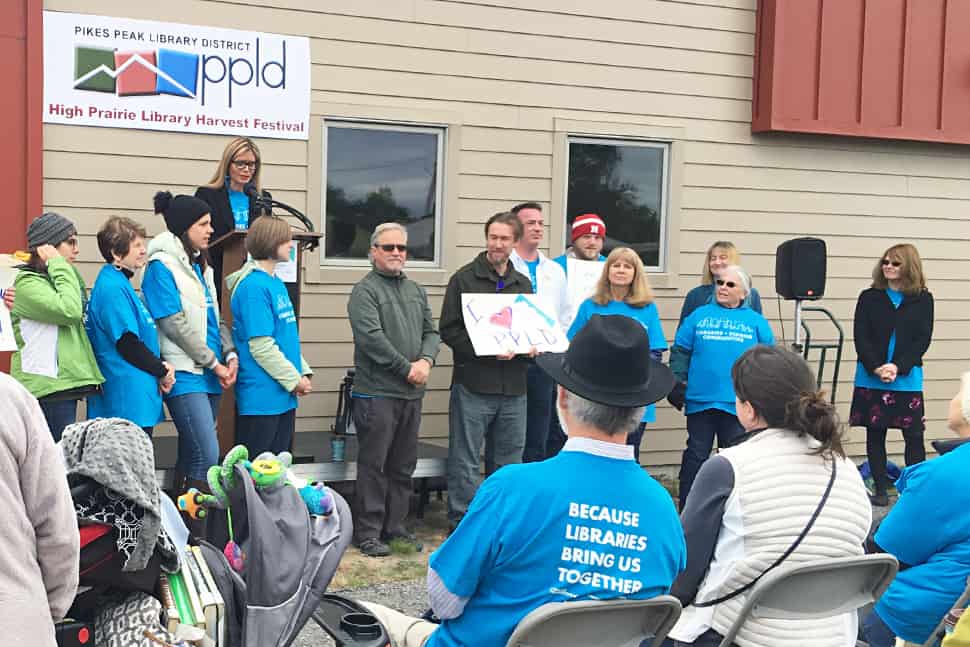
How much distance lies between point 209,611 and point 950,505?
237 centimetres

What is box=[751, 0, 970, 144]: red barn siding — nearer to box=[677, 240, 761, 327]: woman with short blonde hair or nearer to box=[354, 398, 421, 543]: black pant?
box=[677, 240, 761, 327]: woman with short blonde hair

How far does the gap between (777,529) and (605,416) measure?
80 cm

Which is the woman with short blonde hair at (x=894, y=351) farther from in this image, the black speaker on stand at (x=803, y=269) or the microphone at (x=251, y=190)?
the microphone at (x=251, y=190)

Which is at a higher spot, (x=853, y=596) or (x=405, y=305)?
(x=405, y=305)

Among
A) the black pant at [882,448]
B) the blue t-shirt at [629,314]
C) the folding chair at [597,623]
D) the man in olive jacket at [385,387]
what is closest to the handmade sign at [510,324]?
the blue t-shirt at [629,314]

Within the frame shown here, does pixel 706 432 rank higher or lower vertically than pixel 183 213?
lower

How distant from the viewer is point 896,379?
852 cm

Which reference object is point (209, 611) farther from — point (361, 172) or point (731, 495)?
point (361, 172)

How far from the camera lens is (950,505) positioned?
11.8 feet

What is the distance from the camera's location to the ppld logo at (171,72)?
7.05 m

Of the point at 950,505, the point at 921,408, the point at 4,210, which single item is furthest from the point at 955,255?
the point at 4,210

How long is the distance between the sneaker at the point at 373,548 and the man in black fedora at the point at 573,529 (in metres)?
3.61

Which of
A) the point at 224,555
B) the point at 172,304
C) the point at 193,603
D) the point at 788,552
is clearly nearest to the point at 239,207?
the point at 172,304

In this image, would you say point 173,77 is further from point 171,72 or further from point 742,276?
point 742,276
